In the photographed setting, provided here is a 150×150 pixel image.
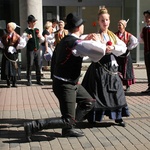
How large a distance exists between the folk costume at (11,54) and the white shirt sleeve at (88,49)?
487cm

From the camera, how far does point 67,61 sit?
4773 millimetres

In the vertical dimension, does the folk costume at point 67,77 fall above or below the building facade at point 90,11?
below

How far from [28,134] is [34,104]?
2.57 m

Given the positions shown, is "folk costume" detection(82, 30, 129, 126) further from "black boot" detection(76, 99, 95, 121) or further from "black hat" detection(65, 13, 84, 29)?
"black hat" detection(65, 13, 84, 29)

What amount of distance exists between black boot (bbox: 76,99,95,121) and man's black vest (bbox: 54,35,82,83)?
39cm

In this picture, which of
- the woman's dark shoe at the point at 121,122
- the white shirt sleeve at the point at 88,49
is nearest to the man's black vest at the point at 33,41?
the woman's dark shoe at the point at 121,122

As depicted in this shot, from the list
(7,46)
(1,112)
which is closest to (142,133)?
(1,112)

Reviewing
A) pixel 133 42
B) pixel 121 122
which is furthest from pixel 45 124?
pixel 133 42

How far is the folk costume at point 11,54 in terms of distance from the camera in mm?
9367

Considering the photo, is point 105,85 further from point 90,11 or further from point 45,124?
point 90,11

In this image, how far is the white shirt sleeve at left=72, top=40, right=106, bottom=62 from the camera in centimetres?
458

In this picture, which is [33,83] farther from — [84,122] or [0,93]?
[84,122]

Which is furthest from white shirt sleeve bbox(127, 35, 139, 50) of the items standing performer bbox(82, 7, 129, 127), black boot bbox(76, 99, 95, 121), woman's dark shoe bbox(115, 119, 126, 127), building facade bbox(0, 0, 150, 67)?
building facade bbox(0, 0, 150, 67)

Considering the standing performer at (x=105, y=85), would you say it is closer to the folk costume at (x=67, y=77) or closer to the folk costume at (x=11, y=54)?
the folk costume at (x=67, y=77)
